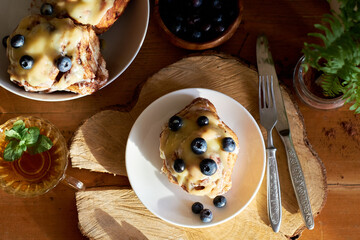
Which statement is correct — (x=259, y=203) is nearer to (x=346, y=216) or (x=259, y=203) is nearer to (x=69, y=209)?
(x=346, y=216)

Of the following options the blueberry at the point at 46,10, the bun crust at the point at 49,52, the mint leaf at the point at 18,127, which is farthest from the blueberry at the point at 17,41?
the mint leaf at the point at 18,127

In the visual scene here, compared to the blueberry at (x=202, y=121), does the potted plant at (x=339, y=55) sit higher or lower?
higher

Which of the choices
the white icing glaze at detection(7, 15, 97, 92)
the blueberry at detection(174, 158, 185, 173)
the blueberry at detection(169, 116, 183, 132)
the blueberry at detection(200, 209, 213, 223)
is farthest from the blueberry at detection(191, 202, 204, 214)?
the white icing glaze at detection(7, 15, 97, 92)

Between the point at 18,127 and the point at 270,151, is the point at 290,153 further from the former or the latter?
the point at 18,127

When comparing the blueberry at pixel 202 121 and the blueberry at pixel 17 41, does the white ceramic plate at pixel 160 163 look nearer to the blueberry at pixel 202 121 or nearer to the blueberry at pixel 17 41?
the blueberry at pixel 202 121

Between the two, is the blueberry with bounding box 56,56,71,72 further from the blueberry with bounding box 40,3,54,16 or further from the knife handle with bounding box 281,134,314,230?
the knife handle with bounding box 281,134,314,230

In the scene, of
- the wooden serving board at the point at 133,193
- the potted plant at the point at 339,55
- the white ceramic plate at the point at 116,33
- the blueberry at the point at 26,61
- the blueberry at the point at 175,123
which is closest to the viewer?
the potted plant at the point at 339,55

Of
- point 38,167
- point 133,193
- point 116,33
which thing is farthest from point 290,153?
point 38,167

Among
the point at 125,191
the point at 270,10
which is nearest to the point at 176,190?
the point at 125,191
